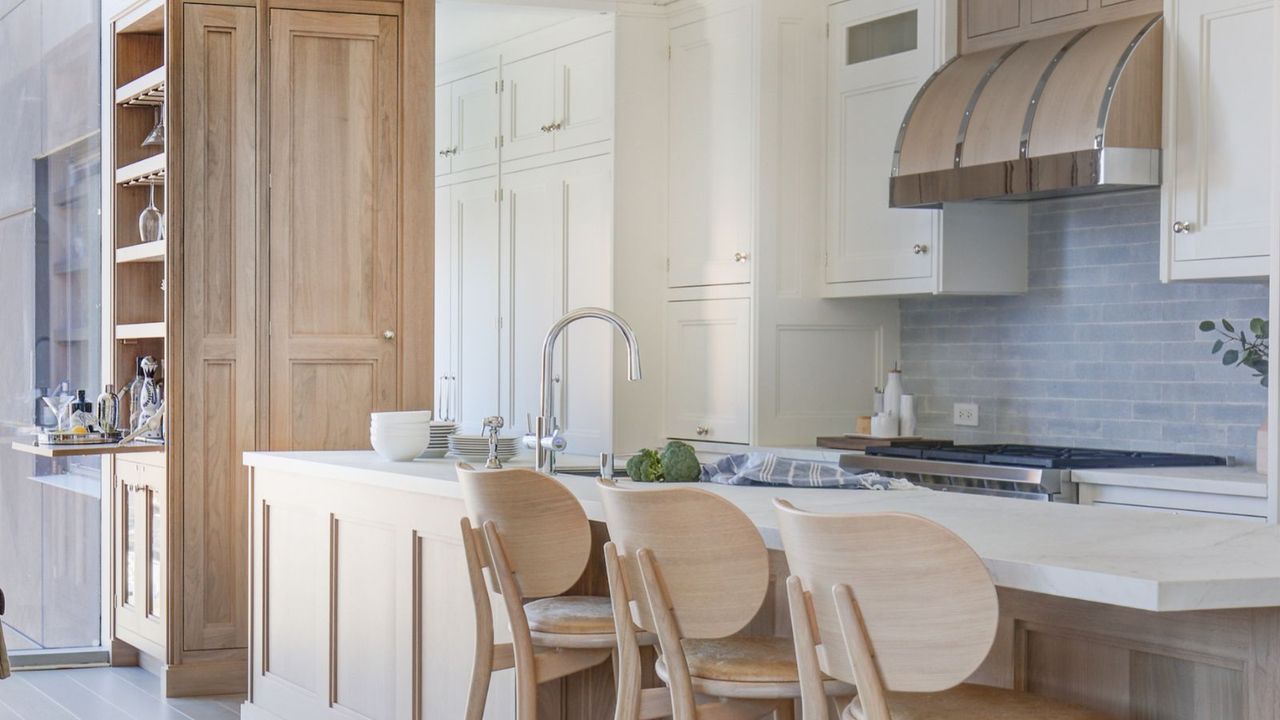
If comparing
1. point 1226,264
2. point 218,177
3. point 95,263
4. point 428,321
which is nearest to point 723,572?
point 1226,264

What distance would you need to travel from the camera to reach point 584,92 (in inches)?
224

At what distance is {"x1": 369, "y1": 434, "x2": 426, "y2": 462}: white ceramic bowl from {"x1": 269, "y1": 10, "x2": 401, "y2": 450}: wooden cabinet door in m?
0.90

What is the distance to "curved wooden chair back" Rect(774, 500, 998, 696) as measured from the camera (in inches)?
67.7

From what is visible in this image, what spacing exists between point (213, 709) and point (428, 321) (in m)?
1.47

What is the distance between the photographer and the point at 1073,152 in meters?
4.09

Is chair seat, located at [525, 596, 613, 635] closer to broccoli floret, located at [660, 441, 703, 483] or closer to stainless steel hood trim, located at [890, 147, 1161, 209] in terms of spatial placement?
broccoli floret, located at [660, 441, 703, 483]

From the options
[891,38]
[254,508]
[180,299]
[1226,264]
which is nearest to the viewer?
[1226,264]

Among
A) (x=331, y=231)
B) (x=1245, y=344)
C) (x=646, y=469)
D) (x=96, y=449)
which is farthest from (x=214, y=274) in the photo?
(x=1245, y=344)

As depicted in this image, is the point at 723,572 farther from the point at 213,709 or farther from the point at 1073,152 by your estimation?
the point at 213,709

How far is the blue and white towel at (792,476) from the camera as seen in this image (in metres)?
2.97

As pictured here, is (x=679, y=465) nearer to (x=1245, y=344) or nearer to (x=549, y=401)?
(x=549, y=401)

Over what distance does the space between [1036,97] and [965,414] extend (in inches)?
53.3

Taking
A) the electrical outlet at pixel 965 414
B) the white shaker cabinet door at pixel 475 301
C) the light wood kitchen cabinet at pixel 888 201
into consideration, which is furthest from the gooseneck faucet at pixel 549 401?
the white shaker cabinet door at pixel 475 301

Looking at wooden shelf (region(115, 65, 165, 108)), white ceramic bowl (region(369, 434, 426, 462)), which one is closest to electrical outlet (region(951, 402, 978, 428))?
white ceramic bowl (region(369, 434, 426, 462))
